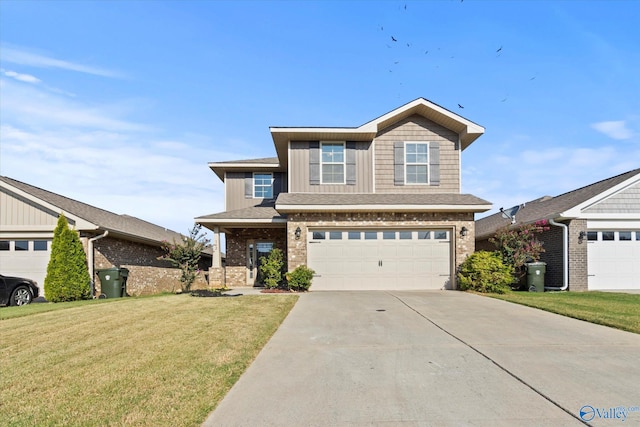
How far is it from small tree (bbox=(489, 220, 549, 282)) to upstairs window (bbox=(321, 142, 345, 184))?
659 cm

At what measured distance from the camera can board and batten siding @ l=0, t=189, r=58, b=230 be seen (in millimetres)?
15289

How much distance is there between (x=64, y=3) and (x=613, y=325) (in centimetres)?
1374

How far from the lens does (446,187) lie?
16344mm

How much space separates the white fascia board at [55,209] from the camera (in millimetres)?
14836

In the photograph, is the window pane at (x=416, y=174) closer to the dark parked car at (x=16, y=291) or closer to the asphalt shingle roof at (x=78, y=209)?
the asphalt shingle roof at (x=78, y=209)

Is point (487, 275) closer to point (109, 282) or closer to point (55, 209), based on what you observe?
point (109, 282)

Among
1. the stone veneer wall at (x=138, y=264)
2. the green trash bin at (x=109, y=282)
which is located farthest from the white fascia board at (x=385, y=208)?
the stone veneer wall at (x=138, y=264)

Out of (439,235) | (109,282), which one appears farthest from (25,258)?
(439,235)

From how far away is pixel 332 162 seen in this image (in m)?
16.4

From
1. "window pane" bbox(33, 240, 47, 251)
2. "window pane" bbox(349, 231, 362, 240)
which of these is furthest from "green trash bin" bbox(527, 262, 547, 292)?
"window pane" bbox(33, 240, 47, 251)

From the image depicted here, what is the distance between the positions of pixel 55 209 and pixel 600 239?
20.1 metres

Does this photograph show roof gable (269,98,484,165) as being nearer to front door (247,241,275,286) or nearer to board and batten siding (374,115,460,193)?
board and batten siding (374,115,460,193)

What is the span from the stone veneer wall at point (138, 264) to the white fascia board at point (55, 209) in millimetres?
617

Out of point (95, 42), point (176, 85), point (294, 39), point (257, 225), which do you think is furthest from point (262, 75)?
point (257, 225)
